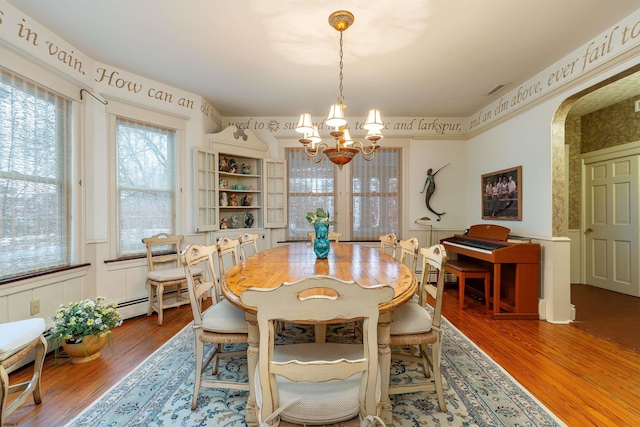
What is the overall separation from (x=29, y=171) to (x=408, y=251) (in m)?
3.16

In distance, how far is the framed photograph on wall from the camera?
356 centimetres

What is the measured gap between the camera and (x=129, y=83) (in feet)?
10.5

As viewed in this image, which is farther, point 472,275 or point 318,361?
point 472,275

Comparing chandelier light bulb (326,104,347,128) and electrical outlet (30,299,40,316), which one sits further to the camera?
electrical outlet (30,299,40,316)

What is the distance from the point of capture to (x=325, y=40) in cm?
254

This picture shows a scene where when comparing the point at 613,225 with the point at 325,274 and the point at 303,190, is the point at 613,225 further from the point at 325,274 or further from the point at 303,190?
the point at 325,274

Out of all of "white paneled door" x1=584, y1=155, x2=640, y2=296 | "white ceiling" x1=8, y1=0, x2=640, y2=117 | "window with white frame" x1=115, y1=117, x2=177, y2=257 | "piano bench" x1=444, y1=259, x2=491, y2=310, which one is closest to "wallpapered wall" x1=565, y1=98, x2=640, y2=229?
"white paneled door" x1=584, y1=155, x2=640, y2=296

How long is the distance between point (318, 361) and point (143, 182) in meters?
3.28

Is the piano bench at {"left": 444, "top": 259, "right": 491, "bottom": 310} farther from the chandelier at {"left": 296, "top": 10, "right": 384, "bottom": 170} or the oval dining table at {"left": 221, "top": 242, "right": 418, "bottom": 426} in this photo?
the chandelier at {"left": 296, "top": 10, "right": 384, "bottom": 170}

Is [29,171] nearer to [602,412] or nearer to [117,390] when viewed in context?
[117,390]

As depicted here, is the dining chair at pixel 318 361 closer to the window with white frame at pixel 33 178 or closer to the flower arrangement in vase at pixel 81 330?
the flower arrangement in vase at pixel 81 330

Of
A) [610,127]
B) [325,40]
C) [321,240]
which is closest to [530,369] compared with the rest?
[321,240]

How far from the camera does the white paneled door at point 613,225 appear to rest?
3959 millimetres

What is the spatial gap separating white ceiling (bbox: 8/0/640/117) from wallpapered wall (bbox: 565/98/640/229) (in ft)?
1.59
